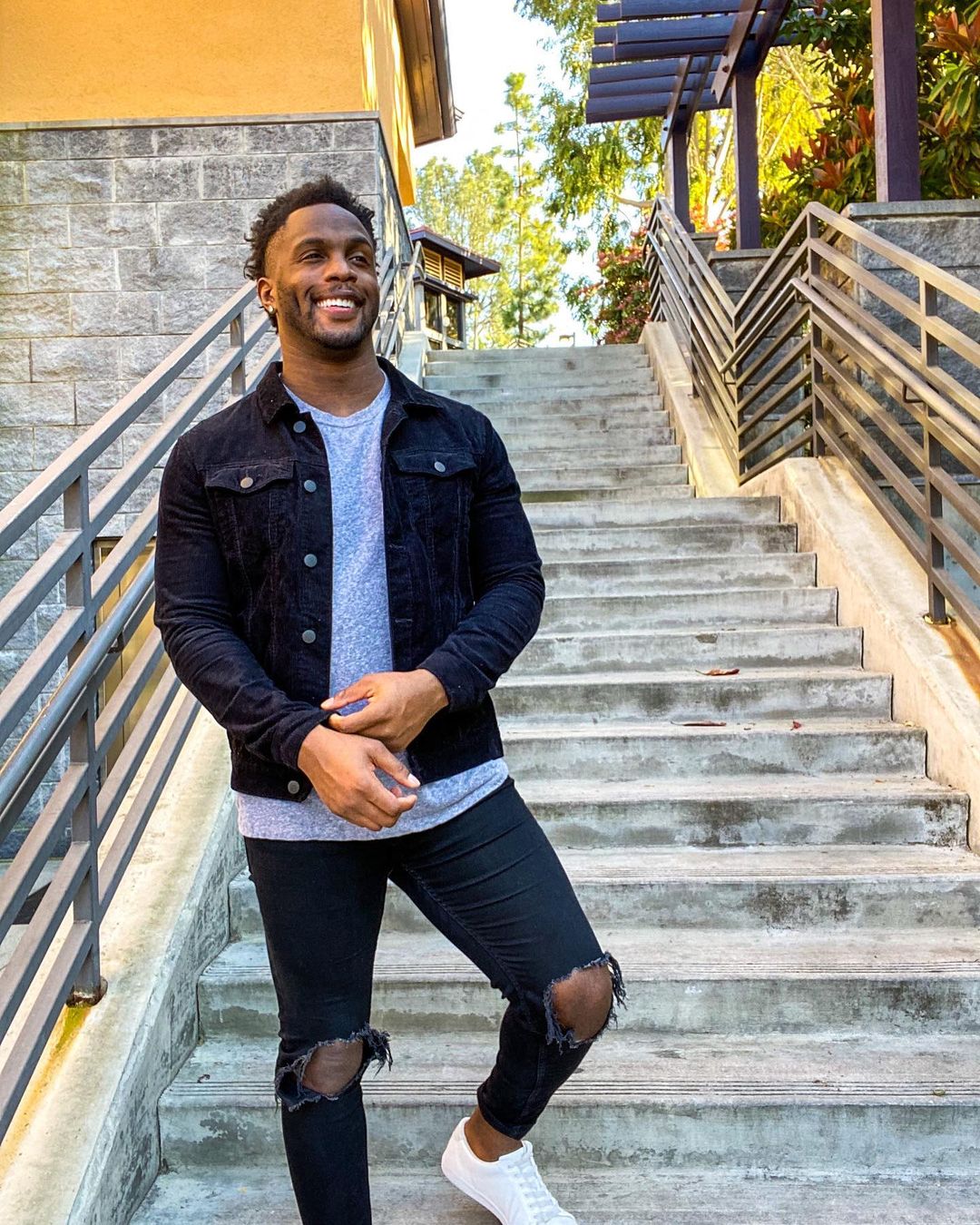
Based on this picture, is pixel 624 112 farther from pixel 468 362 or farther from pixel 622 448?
pixel 622 448

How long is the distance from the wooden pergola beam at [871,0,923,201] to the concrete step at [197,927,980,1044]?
384cm

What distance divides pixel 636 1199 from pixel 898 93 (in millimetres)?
4905

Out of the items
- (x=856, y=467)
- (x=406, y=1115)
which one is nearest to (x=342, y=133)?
(x=856, y=467)

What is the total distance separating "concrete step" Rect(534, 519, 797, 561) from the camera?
15.7ft

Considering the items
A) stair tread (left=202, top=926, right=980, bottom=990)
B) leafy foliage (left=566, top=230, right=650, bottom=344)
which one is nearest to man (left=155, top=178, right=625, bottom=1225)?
stair tread (left=202, top=926, right=980, bottom=990)

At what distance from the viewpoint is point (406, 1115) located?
2.19m

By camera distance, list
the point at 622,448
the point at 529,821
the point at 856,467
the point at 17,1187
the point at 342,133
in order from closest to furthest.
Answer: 1. the point at 529,821
2. the point at 17,1187
3. the point at 856,467
4. the point at 342,133
5. the point at 622,448

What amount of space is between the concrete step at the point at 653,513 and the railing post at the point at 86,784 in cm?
306

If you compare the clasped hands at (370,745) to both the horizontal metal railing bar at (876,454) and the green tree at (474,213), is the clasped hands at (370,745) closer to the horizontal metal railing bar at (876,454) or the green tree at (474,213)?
the horizontal metal railing bar at (876,454)

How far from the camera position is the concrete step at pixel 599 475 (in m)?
6.36

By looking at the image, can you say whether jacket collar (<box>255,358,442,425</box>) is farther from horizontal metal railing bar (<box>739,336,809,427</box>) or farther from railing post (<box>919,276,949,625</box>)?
horizontal metal railing bar (<box>739,336,809,427</box>)

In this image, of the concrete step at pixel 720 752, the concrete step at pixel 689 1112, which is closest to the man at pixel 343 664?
the concrete step at pixel 689 1112

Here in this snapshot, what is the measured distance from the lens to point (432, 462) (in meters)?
1.63

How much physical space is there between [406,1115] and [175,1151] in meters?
0.47
